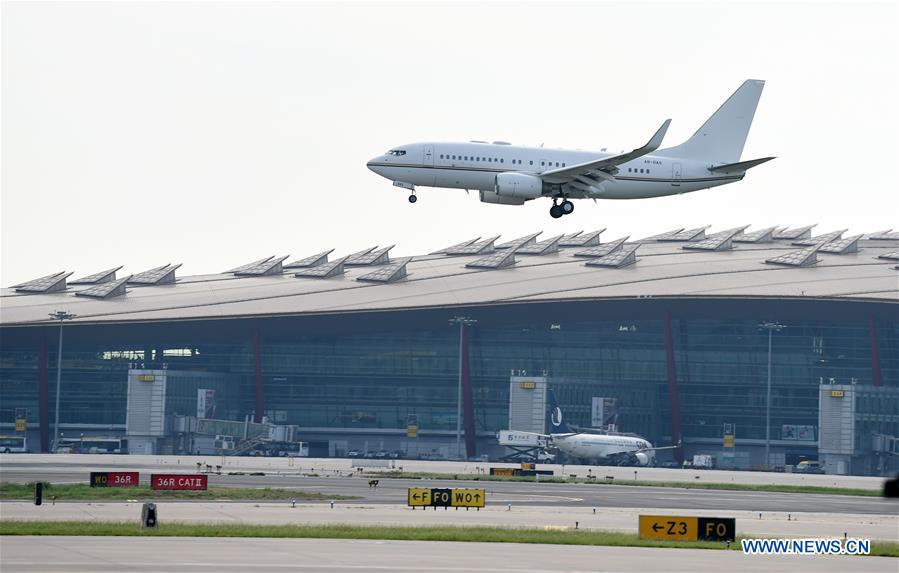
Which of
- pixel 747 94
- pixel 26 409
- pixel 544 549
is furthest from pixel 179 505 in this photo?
pixel 26 409

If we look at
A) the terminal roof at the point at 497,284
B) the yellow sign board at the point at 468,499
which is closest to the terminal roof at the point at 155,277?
the terminal roof at the point at 497,284

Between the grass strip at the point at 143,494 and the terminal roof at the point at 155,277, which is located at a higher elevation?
the terminal roof at the point at 155,277

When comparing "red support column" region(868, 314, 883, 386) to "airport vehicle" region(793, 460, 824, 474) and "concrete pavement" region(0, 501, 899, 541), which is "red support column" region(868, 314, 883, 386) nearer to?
"airport vehicle" region(793, 460, 824, 474)

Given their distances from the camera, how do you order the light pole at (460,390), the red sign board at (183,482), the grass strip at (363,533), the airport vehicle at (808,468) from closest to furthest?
1. the grass strip at (363,533)
2. the red sign board at (183,482)
3. the airport vehicle at (808,468)
4. the light pole at (460,390)

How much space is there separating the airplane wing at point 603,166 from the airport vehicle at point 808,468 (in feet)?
221

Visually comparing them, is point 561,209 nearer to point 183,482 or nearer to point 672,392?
point 183,482

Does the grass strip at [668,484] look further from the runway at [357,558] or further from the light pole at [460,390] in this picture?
the light pole at [460,390]

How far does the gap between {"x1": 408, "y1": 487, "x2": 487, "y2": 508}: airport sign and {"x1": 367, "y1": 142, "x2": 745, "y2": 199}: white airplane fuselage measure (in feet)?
60.6

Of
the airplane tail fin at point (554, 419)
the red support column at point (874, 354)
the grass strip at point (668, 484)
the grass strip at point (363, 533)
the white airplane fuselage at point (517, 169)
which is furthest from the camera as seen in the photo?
the red support column at point (874, 354)

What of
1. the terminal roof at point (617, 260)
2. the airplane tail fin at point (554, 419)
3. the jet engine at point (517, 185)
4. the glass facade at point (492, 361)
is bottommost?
the airplane tail fin at point (554, 419)

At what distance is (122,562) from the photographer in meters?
41.4

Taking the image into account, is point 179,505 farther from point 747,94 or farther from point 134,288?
point 134,288

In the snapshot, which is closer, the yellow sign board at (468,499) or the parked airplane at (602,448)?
the yellow sign board at (468,499)

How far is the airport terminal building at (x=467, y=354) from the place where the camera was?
149 m
